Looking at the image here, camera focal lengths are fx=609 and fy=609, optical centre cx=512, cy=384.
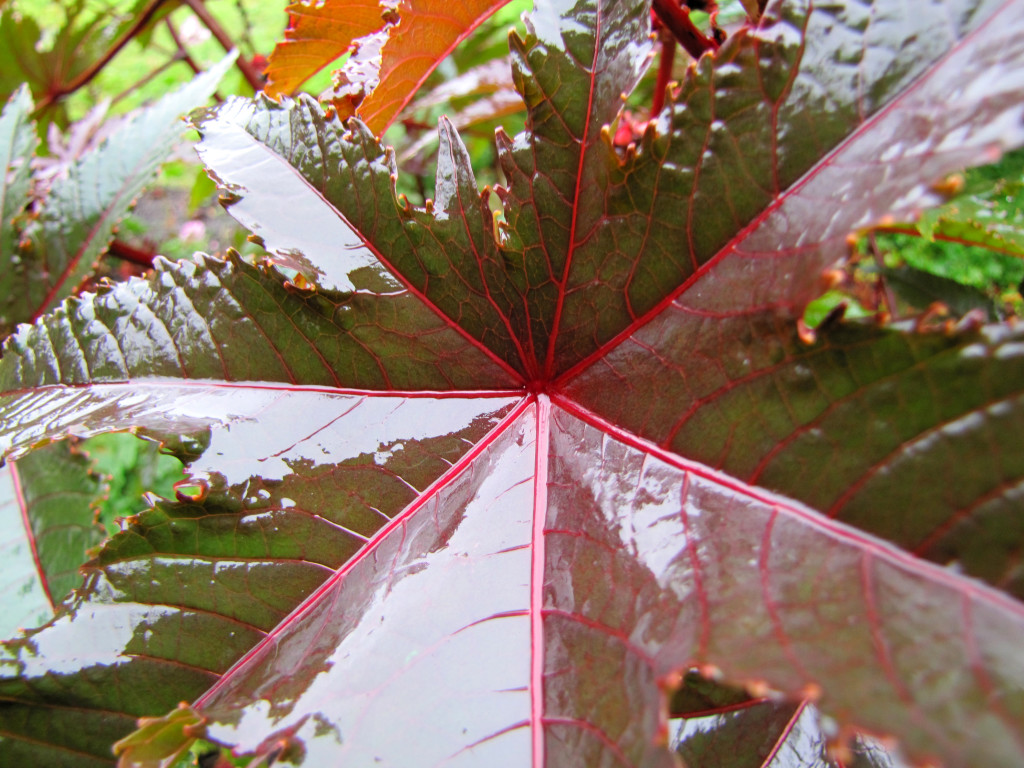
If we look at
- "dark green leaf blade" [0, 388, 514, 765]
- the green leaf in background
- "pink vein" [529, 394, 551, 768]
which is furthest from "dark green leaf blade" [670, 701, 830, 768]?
the green leaf in background

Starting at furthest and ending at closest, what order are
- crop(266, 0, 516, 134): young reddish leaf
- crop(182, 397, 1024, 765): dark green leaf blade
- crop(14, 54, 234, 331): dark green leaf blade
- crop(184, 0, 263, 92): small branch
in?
crop(184, 0, 263, 92): small branch
crop(14, 54, 234, 331): dark green leaf blade
crop(266, 0, 516, 134): young reddish leaf
crop(182, 397, 1024, 765): dark green leaf blade

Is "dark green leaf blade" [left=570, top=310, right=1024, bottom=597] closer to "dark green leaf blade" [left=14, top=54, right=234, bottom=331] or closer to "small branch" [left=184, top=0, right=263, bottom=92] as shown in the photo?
"dark green leaf blade" [left=14, top=54, right=234, bottom=331]

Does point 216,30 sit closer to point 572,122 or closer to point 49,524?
point 49,524

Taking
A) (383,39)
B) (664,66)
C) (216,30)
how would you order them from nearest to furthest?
1. (383,39)
2. (664,66)
3. (216,30)

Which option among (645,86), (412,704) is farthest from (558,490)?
(645,86)

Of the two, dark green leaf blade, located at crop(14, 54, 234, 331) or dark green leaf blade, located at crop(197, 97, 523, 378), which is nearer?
dark green leaf blade, located at crop(197, 97, 523, 378)

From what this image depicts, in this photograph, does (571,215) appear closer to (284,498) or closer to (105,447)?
(284,498)

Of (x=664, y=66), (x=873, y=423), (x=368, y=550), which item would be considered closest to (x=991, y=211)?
(x=664, y=66)

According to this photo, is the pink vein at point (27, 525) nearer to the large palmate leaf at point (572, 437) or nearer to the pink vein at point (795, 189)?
the large palmate leaf at point (572, 437)
